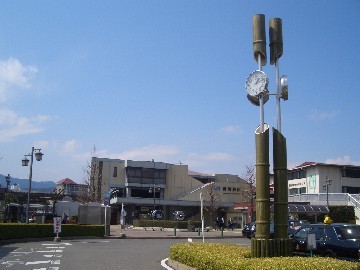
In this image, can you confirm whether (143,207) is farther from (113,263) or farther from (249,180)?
(113,263)

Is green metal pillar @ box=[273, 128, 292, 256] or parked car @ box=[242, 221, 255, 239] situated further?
parked car @ box=[242, 221, 255, 239]

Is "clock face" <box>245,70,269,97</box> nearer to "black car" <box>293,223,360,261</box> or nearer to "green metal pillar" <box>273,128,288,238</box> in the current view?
"green metal pillar" <box>273,128,288,238</box>

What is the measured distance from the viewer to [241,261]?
9.89m

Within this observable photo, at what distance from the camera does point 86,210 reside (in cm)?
3519

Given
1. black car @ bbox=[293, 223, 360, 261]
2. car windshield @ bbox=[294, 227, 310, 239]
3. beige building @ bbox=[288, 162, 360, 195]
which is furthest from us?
beige building @ bbox=[288, 162, 360, 195]

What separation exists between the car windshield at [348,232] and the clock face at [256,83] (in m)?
5.59

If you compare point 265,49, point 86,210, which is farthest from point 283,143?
point 86,210

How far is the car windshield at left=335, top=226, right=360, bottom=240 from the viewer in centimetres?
1410

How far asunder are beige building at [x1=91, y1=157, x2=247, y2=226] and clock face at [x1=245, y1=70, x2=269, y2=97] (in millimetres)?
53437

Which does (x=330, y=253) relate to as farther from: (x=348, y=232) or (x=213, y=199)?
(x=213, y=199)

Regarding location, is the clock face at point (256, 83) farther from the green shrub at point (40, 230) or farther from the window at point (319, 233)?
the green shrub at point (40, 230)

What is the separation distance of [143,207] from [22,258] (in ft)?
169

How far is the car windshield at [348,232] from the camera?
46.3 ft

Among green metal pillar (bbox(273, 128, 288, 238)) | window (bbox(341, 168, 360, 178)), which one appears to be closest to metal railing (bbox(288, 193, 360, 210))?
window (bbox(341, 168, 360, 178))
